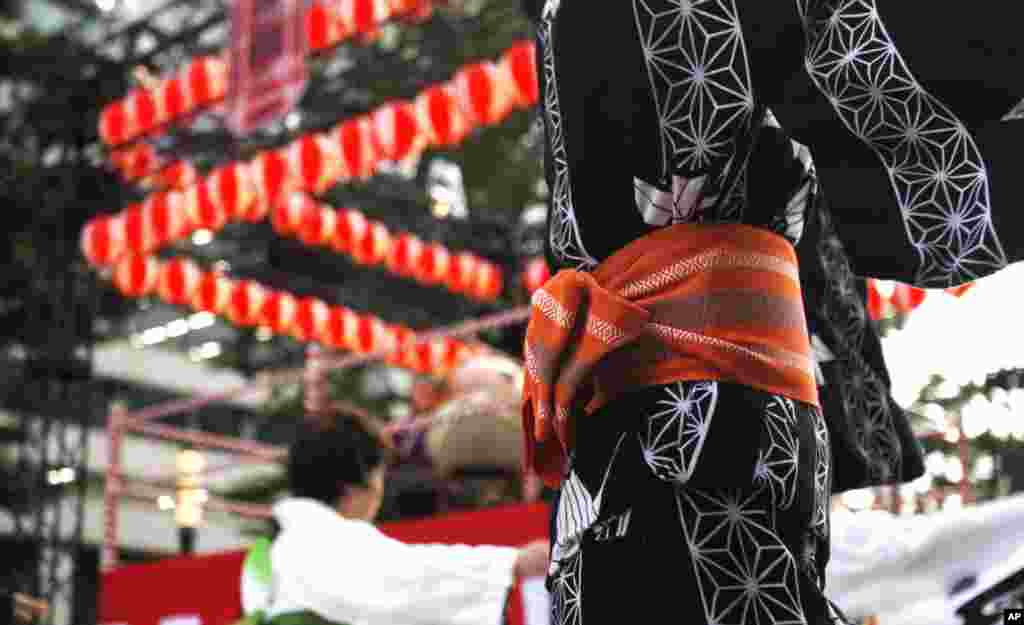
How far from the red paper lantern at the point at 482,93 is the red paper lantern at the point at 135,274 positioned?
11.6 ft

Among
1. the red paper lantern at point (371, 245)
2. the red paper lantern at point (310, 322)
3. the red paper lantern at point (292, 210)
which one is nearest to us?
the red paper lantern at point (292, 210)

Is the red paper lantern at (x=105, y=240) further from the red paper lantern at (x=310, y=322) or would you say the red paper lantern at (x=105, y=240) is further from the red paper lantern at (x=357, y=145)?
the red paper lantern at (x=310, y=322)

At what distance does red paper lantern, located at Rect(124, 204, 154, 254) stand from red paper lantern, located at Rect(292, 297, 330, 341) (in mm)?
2216

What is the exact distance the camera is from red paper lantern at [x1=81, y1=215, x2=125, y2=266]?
834 cm

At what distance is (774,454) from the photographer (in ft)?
3.25

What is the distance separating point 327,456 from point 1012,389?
3.97ft

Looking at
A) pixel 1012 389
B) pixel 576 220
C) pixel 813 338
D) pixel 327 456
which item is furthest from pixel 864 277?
pixel 327 456

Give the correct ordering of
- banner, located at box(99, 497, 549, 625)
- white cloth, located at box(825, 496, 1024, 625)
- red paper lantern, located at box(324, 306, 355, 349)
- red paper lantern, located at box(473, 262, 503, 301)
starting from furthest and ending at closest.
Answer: red paper lantern, located at box(473, 262, 503, 301) → red paper lantern, located at box(324, 306, 355, 349) → banner, located at box(99, 497, 549, 625) → white cloth, located at box(825, 496, 1024, 625)

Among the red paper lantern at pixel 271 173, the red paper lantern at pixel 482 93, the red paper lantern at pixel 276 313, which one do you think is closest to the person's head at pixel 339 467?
the red paper lantern at pixel 482 93

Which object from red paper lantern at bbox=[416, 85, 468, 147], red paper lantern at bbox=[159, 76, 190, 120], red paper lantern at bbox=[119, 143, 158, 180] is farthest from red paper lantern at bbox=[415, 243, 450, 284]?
red paper lantern at bbox=[416, 85, 468, 147]

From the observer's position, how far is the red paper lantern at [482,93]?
21.7 ft

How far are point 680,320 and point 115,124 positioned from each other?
26.4 feet

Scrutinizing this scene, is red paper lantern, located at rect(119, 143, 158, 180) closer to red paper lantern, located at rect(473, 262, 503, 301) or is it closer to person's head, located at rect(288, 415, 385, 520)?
red paper lantern, located at rect(473, 262, 503, 301)

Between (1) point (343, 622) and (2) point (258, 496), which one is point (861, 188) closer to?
(1) point (343, 622)
